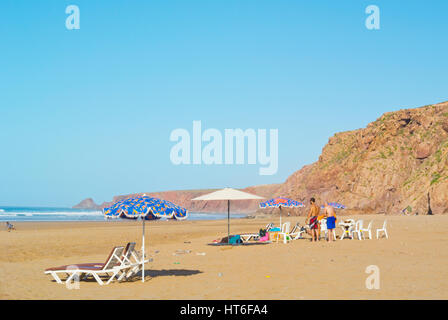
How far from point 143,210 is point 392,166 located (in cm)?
4814

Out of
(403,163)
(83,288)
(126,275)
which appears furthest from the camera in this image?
(403,163)

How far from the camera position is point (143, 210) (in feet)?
29.3

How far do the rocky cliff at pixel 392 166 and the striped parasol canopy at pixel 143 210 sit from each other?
34600mm

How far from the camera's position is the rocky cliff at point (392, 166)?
143 feet

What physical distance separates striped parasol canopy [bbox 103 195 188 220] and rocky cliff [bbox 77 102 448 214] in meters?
34.6

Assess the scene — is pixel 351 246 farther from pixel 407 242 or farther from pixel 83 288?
pixel 83 288

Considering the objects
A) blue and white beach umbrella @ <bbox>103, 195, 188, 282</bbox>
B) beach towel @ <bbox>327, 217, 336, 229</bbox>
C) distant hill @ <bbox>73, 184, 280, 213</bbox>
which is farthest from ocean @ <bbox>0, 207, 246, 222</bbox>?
distant hill @ <bbox>73, 184, 280, 213</bbox>

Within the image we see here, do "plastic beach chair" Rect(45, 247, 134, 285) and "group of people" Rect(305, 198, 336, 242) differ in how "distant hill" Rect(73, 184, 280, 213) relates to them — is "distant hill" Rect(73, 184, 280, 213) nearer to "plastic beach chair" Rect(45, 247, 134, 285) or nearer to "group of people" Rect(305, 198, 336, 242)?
"group of people" Rect(305, 198, 336, 242)

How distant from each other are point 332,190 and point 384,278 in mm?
52891

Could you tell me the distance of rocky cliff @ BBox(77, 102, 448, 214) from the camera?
43.6m

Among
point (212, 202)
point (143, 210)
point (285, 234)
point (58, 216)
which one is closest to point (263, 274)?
point (143, 210)

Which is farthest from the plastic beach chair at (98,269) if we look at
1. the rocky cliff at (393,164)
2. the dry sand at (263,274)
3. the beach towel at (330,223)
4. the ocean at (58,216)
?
the ocean at (58,216)
